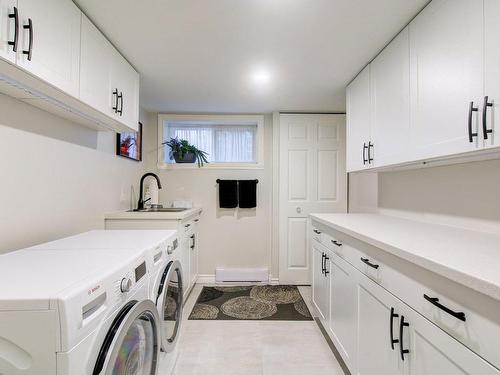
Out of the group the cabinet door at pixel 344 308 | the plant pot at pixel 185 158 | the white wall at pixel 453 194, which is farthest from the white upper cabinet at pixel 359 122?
the plant pot at pixel 185 158

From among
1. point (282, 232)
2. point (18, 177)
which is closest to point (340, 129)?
point (282, 232)

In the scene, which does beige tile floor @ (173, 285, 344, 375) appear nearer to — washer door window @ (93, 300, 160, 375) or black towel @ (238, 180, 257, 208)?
washer door window @ (93, 300, 160, 375)

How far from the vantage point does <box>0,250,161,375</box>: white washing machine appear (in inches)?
26.0

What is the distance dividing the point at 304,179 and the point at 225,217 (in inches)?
44.1

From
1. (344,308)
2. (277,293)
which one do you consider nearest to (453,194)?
(344,308)

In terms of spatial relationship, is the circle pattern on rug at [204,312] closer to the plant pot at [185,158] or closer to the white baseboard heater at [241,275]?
the white baseboard heater at [241,275]

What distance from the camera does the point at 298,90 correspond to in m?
2.57

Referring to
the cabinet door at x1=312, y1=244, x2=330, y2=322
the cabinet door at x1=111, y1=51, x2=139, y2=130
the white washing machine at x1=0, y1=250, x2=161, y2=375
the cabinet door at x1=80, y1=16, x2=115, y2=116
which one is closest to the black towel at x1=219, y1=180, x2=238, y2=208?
the cabinet door at x1=312, y1=244, x2=330, y2=322

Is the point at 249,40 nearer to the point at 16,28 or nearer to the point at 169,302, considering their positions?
the point at 16,28

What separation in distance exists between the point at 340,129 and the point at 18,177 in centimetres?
311

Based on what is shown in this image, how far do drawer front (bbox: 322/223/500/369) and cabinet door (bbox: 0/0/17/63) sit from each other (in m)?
1.68

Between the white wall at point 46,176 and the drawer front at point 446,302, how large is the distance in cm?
180

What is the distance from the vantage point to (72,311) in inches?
27.0

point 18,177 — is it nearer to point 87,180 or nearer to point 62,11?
point 87,180
